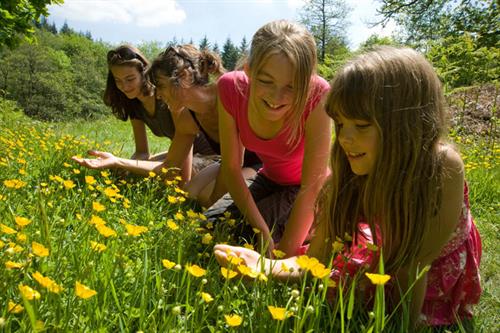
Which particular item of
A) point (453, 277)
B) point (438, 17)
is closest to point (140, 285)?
point (453, 277)

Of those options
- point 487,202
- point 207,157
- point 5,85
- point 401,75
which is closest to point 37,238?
point 401,75

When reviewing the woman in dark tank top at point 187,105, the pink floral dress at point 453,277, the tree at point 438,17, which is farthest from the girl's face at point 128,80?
the tree at point 438,17

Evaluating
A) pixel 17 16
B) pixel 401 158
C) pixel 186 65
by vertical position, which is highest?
pixel 17 16

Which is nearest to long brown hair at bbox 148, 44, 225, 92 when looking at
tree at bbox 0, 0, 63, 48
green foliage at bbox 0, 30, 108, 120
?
tree at bbox 0, 0, 63, 48

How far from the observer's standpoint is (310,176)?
2129mm

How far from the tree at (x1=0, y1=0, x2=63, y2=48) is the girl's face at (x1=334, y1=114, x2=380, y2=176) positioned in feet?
11.0

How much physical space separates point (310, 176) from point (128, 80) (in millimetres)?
1879

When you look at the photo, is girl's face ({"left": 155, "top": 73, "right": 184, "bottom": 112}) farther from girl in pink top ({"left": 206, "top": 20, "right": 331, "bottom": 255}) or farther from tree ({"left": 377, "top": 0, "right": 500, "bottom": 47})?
tree ({"left": 377, "top": 0, "right": 500, "bottom": 47})

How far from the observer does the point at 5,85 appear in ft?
88.4

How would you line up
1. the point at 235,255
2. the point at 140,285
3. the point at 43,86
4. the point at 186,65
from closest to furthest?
the point at 140,285
the point at 235,255
the point at 186,65
the point at 43,86

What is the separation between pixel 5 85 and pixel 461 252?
30.3 meters

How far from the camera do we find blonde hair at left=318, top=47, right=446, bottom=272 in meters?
1.41

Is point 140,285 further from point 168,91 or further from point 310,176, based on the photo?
point 168,91

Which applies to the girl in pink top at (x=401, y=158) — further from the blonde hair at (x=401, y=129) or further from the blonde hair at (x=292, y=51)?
the blonde hair at (x=292, y=51)
